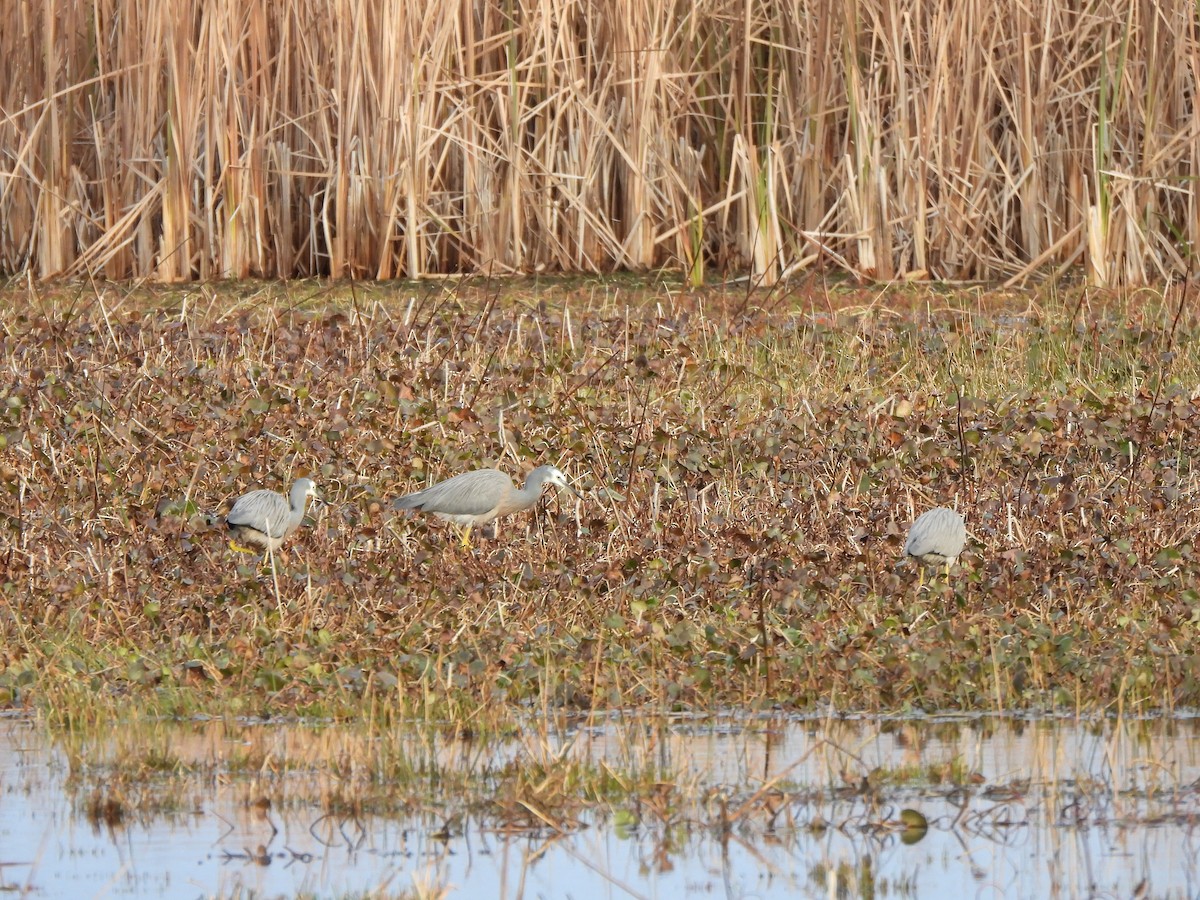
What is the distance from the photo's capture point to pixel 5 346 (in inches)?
396

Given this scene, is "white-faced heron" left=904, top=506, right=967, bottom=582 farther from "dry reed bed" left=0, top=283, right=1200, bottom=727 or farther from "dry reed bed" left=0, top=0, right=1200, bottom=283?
"dry reed bed" left=0, top=0, right=1200, bottom=283

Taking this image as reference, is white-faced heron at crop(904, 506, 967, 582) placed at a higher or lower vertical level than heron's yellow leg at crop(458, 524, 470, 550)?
higher

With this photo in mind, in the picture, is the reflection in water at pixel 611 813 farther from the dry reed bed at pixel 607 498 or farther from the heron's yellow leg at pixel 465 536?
the heron's yellow leg at pixel 465 536

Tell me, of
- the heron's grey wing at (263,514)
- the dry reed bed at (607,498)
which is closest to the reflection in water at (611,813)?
the dry reed bed at (607,498)

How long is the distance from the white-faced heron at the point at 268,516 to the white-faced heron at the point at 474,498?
0.40m

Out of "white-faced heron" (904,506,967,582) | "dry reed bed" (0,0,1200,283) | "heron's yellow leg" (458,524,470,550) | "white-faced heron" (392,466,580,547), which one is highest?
"dry reed bed" (0,0,1200,283)

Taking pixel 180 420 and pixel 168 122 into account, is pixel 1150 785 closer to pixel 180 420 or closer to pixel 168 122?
pixel 180 420

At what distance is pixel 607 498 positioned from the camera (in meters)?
7.77

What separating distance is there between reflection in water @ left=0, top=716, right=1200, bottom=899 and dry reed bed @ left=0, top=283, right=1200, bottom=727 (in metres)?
0.33

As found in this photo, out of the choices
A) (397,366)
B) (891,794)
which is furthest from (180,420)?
(891,794)

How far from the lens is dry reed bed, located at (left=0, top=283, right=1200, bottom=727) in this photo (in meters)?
5.80

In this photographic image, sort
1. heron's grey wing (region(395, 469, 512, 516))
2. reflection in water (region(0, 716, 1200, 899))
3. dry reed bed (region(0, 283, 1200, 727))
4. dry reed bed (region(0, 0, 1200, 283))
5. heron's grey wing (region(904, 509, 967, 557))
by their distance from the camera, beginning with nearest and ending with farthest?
reflection in water (region(0, 716, 1200, 899)), dry reed bed (region(0, 283, 1200, 727)), heron's grey wing (region(904, 509, 967, 557)), heron's grey wing (region(395, 469, 512, 516)), dry reed bed (region(0, 0, 1200, 283))

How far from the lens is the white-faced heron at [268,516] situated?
6926 mm

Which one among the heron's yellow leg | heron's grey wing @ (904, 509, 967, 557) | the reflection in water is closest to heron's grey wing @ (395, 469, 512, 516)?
the heron's yellow leg
